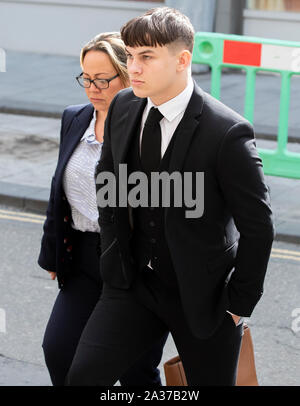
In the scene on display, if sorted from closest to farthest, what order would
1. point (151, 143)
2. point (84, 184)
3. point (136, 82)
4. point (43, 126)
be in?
point (136, 82), point (151, 143), point (84, 184), point (43, 126)

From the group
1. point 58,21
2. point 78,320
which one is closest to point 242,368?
point 78,320

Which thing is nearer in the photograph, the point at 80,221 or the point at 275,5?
the point at 80,221

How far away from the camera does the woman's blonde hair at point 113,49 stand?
14.3ft

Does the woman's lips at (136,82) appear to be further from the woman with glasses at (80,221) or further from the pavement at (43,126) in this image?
the pavement at (43,126)

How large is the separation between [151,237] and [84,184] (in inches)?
28.1

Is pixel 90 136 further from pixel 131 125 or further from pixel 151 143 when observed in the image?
pixel 151 143

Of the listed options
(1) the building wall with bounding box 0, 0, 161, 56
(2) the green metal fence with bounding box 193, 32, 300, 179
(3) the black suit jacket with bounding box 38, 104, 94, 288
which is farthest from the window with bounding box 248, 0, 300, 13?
(3) the black suit jacket with bounding box 38, 104, 94, 288

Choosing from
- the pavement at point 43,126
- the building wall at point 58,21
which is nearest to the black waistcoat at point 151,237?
the pavement at point 43,126

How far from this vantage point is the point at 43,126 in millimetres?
12164

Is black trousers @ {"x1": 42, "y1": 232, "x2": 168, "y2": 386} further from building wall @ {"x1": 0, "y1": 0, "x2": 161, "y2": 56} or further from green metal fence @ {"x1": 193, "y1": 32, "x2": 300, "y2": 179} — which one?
building wall @ {"x1": 0, "y1": 0, "x2": 161, "y2": 56}

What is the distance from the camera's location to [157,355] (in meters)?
4.61

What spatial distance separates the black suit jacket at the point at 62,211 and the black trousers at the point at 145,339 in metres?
0.60

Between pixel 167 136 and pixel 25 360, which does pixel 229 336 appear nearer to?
pixel 167 136

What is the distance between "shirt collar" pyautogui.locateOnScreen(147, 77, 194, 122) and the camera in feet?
12.3
